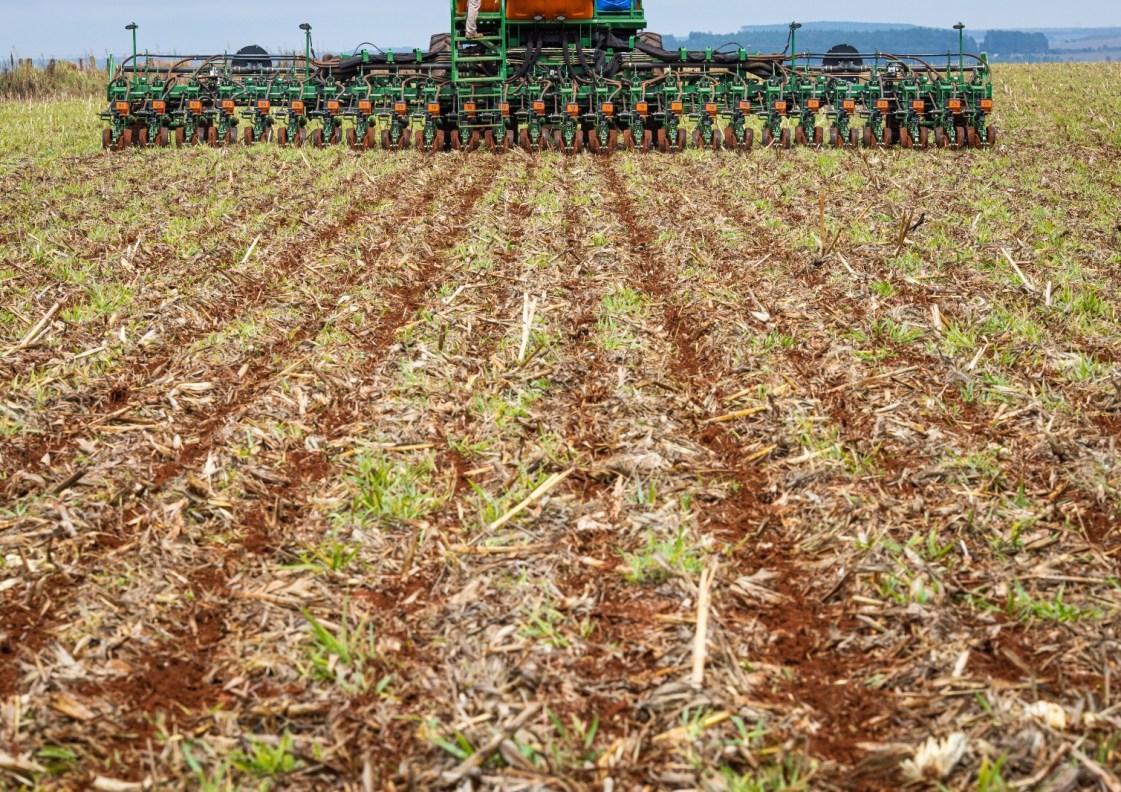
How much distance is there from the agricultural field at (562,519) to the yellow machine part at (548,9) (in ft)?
38.8

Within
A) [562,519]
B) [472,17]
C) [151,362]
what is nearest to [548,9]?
[472,17]

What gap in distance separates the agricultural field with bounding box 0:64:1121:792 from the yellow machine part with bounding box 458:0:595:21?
11814mm

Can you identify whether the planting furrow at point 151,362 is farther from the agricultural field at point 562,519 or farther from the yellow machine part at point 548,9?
the yellow machine part at point 548,9

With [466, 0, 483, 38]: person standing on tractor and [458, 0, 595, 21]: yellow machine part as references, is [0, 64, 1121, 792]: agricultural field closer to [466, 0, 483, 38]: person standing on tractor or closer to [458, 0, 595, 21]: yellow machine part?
[466, 0, 483, 38]: person standing on tractor

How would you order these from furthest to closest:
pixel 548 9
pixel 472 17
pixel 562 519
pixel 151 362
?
pixel 548 9, pixel 472 17, pixel 151 362, pixel 562 519

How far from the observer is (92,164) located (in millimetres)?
17391

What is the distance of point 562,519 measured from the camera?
4750 mm

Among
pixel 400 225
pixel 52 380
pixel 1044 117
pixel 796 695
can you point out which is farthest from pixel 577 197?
pixel 1044 117

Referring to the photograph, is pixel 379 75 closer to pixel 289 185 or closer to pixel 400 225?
pixel 289 185

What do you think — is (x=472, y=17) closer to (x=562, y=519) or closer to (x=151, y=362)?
(x=151, y=362)

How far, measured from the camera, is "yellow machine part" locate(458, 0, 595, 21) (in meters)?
20.5

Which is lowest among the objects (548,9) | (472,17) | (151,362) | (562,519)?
(562,519)

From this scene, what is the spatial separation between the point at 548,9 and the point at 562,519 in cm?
1756

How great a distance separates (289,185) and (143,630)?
11.6m
